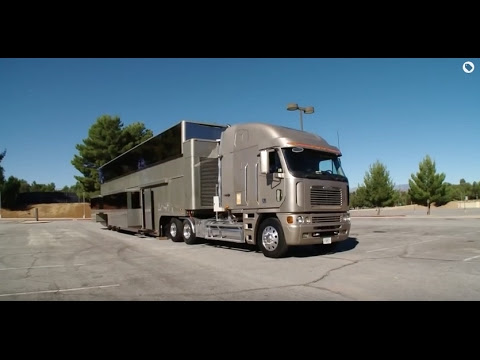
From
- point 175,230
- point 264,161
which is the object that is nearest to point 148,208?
point 175,230

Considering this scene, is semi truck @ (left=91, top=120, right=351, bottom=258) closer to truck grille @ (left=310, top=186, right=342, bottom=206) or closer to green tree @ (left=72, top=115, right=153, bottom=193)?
truck grille @ (left=310, top=186, right=342, bottom=206)

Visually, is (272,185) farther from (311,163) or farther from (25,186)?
(25,186)

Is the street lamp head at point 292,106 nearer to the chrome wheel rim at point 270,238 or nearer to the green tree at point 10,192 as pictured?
the chrome wheel rim at point 270,238

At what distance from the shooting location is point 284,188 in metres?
9.33

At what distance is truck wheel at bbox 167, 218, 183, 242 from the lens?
14.2 m

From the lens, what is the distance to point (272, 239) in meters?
9.60

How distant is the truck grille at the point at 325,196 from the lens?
30.9 feet

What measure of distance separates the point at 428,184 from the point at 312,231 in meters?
35.6

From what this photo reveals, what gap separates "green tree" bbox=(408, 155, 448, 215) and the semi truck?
108 feet

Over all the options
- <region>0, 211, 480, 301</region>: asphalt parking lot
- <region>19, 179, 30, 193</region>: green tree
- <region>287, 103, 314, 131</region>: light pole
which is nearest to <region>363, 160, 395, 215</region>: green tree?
<region>287, 103, 314, 131</region>: light pole

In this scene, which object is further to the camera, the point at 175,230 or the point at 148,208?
the point at 148,208
